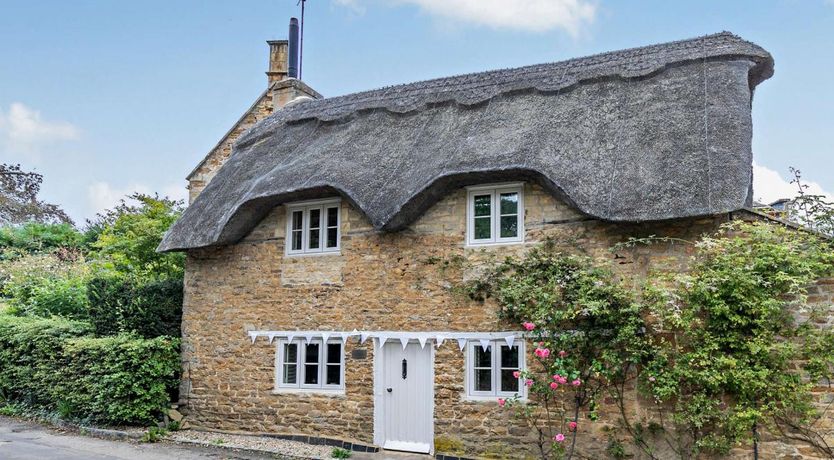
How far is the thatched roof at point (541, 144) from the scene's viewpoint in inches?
386

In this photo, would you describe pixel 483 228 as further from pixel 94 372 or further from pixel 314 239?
pixel 94 372

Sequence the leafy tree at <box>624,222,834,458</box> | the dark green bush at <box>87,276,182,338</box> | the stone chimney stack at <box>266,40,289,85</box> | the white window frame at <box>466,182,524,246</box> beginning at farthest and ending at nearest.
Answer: the stone chimney stack at <box>266,40,289,85</box>
the dark green bush at <box>87,276,182,338</box>
the white window frame at <box>466,182,524,246</box>
the leafy tree at <box>624,222,834,458</box>

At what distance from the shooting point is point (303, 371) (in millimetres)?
12656

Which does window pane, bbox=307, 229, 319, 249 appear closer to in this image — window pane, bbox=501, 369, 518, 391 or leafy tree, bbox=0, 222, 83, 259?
window pane, bbox=501, 369, 518, 391

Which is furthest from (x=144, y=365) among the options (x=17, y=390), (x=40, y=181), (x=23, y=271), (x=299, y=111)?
(x=40, y=181)

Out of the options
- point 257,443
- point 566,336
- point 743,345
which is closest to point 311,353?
point 257,443

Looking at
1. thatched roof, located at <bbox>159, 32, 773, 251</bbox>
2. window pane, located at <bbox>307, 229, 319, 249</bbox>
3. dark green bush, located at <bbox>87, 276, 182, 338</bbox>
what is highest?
thatched roof, located at <bbox>159, 32, 773, 251</bbox>

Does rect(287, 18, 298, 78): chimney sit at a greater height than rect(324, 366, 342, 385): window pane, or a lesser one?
greater

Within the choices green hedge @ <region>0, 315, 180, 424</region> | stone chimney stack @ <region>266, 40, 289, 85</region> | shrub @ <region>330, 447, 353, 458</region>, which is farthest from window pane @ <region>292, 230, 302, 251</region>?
stone chimney stack @ <region>266, 40, 289, 85</region>

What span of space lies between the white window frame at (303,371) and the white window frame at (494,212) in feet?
9.55

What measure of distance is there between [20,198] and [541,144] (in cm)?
2877

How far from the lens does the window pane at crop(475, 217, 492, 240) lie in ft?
36.9

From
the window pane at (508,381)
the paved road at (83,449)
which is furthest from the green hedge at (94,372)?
the window pane at (508,381)

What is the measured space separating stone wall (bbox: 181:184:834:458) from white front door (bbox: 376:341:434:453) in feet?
0.70
